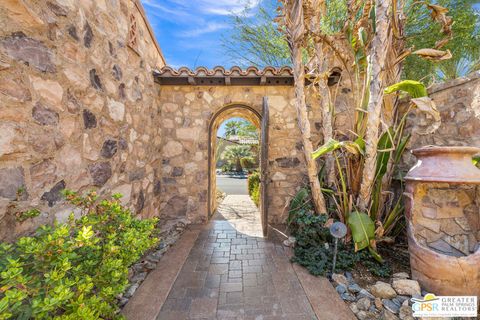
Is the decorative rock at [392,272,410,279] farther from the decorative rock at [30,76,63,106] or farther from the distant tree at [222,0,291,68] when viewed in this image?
the distant tree at [222,0,291,68]

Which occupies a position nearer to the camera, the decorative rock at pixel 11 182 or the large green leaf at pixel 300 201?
the decorative rock at pixel 11 182

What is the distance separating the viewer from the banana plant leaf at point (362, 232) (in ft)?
7.84

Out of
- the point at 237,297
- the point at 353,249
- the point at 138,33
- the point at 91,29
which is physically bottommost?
the point at 237,297

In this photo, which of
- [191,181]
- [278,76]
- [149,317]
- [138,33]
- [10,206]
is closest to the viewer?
[10,206]

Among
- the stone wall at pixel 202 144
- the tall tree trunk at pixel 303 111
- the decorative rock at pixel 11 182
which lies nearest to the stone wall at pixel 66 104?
the decorative rock at pixel 11 182

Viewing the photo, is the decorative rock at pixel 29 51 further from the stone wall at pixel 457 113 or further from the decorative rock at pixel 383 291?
the stone wall at pixel 457 113

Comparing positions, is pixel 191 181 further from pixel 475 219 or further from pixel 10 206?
pixel 475 219

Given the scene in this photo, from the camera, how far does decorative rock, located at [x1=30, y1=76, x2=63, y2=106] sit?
5.00 feet

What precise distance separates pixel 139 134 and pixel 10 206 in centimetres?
200

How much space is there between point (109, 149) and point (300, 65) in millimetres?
2818

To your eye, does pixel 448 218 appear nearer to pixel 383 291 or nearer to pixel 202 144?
pixel 383 291

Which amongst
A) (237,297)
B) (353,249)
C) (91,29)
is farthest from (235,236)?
(91,29)

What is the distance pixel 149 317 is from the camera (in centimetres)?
174

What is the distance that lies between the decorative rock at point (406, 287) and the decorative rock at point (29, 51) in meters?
3.85
